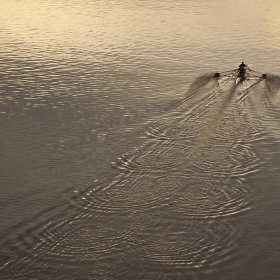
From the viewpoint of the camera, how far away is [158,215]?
2425 cm

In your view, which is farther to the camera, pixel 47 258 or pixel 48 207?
pixel 48 207

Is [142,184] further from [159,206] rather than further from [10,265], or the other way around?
[10,265]

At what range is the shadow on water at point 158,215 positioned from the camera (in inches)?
834

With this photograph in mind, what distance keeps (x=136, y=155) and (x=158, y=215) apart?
5.67 m

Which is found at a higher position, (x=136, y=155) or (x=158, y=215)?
(x=136, y=155)

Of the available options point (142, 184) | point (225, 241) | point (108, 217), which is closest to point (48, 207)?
point (108, 217)

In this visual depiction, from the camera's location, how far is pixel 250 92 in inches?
1518

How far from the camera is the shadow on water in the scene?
21.2 metres

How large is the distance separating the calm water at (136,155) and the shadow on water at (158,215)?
0.19 feet

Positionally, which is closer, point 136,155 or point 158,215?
point 158,215

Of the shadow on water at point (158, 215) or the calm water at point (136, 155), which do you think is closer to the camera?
the shadow on water at point (158, 215)

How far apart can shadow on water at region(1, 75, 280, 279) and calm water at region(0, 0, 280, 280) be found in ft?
0.19

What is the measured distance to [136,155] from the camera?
29.2 metres

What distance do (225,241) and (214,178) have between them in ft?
16.3
